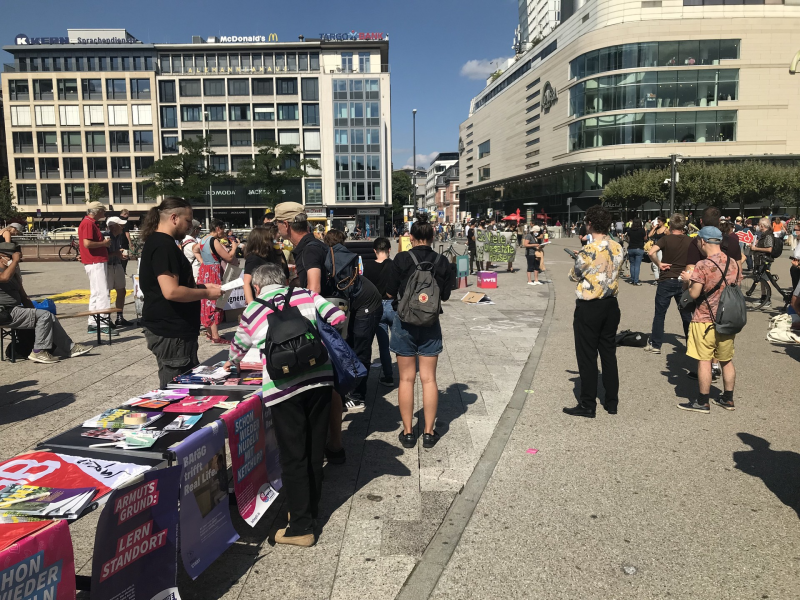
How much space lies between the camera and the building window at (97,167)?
68812 mm

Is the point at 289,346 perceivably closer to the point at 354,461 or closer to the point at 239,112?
the point at 354,461

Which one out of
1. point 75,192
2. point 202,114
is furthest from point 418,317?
point 75,192

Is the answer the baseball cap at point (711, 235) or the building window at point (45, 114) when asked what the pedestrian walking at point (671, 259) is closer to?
the baseball cap at point (711, 235)

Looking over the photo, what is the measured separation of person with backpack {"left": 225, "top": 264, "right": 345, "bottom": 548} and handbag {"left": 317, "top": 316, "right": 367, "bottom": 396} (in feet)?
0.16

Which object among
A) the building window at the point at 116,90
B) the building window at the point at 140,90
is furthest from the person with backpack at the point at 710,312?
the building window at the point at 116,90

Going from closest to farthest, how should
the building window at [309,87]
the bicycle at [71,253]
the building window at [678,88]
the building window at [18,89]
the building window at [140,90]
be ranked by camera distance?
1. the bicycle at [71,253]
2. the building window at [678,88]
3. the building window at [309,87]
4. the building window at [140,90]
5. the building window at [18,89]

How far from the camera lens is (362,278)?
5.75 metres

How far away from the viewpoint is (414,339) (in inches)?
188

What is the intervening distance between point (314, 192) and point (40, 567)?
68148mm

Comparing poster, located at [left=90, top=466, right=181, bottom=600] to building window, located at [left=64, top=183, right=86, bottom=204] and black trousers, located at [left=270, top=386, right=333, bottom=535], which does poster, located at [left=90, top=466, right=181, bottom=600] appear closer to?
black trousers, located at [left=270, top=386, right=333, bottom=535]

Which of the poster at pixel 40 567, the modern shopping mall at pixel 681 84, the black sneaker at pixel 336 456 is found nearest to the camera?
the poster at pixel 40 567

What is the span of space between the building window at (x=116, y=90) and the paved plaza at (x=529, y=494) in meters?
71.3

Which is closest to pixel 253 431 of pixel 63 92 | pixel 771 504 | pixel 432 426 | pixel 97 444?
pixel 97 444

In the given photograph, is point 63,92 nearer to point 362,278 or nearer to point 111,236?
point 111,236
